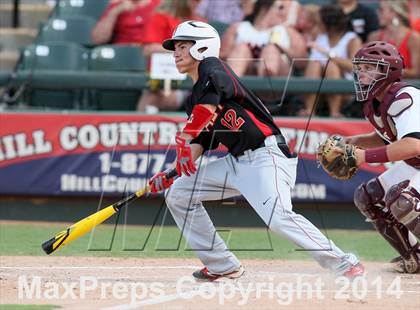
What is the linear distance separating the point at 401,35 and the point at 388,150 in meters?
4.84

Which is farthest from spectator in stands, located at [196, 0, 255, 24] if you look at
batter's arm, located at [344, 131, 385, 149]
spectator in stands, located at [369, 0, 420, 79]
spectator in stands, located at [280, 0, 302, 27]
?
batter's arm, located at [344, 131, 385, 149]

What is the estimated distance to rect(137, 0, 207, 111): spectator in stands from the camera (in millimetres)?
10656

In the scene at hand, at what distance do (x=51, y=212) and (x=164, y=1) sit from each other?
120 inches

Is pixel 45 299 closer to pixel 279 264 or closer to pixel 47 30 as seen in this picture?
pixel 279 264

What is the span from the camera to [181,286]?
20.9 ft

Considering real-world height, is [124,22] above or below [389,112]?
below

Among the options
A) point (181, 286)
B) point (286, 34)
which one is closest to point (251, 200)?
point (181, 286)

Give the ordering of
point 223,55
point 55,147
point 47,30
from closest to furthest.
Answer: point 55,147, point 223,55, point 47,30

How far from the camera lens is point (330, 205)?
1015 centimetres

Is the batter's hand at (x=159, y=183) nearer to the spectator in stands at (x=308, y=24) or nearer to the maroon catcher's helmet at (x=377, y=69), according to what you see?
the maroon catcher's helmet at (x=377, y=69)

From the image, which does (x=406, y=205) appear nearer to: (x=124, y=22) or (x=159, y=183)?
(x=159, y=183)

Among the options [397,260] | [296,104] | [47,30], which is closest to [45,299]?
[397,260]

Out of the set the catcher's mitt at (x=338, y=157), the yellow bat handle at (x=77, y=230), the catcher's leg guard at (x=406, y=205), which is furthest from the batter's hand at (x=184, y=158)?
the catcher's leg guard at (x=406, y=205)

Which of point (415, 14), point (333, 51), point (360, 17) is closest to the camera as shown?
point (333, 51)
